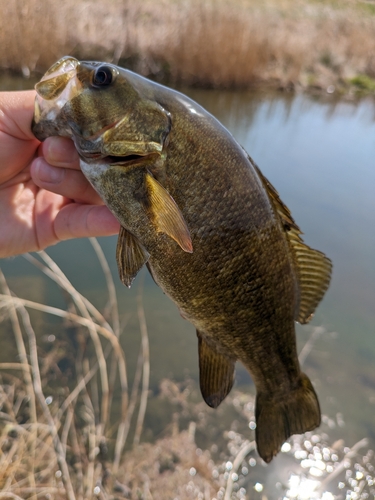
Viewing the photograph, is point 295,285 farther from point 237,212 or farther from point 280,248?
point 237,212

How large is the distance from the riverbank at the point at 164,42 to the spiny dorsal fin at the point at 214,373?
10.0m

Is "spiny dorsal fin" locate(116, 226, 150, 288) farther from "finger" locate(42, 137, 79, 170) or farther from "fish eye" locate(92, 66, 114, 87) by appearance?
"fish eye" locate(92, 66, 114, 87)

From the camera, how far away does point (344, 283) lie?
5.68m

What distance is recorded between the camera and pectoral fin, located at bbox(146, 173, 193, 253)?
1392mm

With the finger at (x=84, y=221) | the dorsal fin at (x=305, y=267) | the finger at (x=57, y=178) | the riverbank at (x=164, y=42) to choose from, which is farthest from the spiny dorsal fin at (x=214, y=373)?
the riverbank at (x=164, y=42)

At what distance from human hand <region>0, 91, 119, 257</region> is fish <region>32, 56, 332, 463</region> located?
0.52 feet

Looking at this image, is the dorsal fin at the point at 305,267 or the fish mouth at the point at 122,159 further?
the dorsal fin at the point at 305,267

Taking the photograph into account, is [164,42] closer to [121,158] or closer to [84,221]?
[84,221]

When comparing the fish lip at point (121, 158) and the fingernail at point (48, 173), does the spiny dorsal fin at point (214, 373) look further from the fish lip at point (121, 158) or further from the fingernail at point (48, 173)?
the fingernail at point (48, 173)

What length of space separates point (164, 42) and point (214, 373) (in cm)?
1217

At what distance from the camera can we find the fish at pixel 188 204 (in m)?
1.44

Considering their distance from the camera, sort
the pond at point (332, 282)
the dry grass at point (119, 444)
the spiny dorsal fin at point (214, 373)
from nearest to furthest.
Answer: the spiny dorsal fin at point (214, 373) < the dry grass at point (119, 444) < the pond at point (332, 282)

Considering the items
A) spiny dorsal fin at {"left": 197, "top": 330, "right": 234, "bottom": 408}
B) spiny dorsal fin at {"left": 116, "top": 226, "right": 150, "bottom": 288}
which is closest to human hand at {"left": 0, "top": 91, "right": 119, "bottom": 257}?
spiny dorsal fin at {"left": 116, "top": 226, "right": 150, "bottom": 288}

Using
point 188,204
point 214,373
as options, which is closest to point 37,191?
point 188,204
